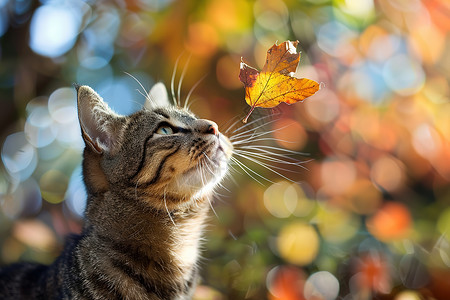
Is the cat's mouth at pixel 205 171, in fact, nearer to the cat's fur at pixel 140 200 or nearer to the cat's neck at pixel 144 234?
the cat's fur at pixel 140 200

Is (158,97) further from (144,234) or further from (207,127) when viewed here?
(144,234)

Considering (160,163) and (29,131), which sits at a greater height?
(160,163)

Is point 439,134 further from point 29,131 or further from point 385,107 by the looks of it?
point 29,131

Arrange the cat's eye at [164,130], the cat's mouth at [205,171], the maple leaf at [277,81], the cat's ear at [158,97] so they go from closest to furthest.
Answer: the maple leaf at [277,81] < the cat's mouth at [205,171] < the cat's eye at [164,130] < the cat's ear at [158,97]

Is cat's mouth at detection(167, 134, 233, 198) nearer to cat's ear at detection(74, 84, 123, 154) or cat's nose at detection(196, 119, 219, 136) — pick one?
cat's nose at detection(196, 119, 219, 136)

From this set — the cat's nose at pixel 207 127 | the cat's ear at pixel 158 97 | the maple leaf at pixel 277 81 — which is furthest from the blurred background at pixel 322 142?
the maple leaf at pixel 277 81

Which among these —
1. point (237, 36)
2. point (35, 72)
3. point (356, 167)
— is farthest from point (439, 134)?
point (35, 72)

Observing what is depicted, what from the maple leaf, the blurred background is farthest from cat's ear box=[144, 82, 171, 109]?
the maple leaf
